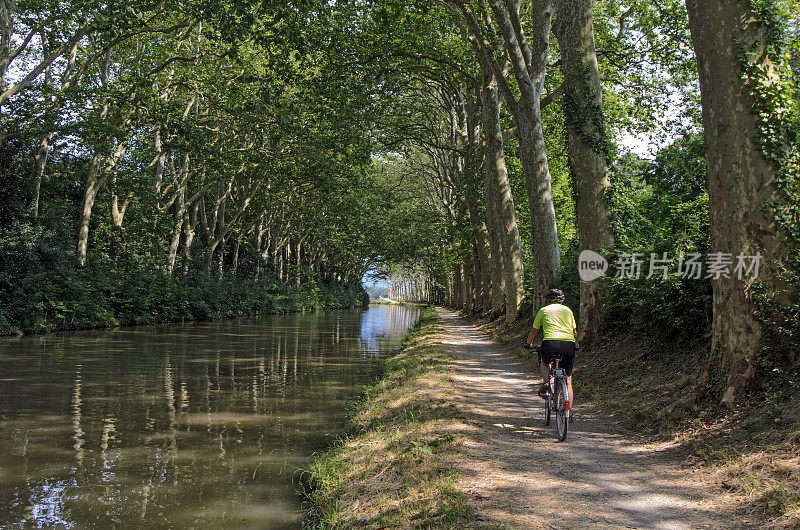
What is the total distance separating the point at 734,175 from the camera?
675 centimetres

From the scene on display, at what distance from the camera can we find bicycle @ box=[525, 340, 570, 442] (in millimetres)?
6941

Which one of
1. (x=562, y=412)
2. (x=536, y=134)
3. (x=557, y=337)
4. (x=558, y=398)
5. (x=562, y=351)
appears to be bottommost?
(x=562, y=412)

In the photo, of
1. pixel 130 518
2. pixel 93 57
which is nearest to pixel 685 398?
pixel 130 518

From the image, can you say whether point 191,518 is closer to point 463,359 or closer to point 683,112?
point 463,359

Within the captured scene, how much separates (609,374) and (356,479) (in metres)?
6.25

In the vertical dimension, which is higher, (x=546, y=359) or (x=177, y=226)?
(x=177, y=226)

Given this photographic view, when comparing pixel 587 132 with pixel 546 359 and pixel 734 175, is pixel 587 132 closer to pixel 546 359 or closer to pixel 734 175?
pixel 734 175

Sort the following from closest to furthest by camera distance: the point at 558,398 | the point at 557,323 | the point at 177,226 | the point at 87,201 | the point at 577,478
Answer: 1. the point at 577,478
2. the point at 558,398
3. the point at 557,323
4. the point at 87,201
5. the point at 177,226

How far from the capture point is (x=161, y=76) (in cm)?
2456

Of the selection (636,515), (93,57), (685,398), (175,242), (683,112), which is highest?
(93,57)

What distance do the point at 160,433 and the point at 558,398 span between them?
553 cm

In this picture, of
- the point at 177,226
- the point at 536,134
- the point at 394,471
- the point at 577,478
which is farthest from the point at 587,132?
the point at 177,226

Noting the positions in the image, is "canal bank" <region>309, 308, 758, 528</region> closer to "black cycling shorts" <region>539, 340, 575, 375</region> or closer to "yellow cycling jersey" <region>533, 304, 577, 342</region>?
"black cycling shorts" <region>539, 340, 575, 375</region>

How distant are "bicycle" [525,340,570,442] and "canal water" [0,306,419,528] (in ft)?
10.4
